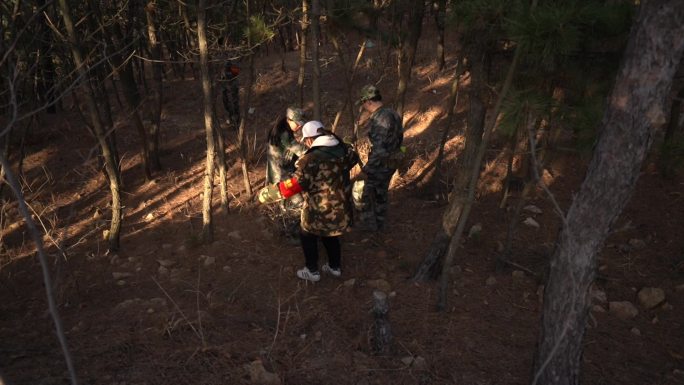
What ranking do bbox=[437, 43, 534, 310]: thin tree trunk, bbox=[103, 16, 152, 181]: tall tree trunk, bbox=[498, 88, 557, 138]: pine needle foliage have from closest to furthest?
1. bbox=[498, 88, 557, 138]: pine needle foliage
2. bbox=[437, 43, 534, 310]: thin tree trunk
3. bbox=[103, 16, 152, 181]: tall tree trunk

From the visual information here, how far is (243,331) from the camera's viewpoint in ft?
12.6

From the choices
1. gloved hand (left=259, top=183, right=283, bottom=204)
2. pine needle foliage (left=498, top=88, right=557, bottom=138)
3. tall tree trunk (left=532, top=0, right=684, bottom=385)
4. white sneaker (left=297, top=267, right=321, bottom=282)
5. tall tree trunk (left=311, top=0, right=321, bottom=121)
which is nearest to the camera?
tall tree trunk (left=532, top=0, right=684, bottom=385)

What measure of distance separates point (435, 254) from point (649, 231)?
343cm

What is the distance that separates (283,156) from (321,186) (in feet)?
4.20

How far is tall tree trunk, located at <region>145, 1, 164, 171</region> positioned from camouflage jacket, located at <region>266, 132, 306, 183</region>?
281 centimetres

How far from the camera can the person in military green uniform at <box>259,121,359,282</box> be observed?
419 cm

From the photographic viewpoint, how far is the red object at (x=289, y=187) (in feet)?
13.8

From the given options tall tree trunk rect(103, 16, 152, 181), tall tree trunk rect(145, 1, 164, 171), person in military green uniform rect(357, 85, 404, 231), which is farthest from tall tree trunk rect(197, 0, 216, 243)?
tall tree trunk rect(103, 16, 152, 181)

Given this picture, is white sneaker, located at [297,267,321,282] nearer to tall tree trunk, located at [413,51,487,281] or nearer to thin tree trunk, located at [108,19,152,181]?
tall tree trunk, located at [413,51,487,281]

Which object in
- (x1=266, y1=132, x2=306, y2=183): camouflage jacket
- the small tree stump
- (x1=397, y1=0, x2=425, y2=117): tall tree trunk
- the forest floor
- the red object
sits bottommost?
the forest floor

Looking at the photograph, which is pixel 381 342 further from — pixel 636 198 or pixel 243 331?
pixel 636 198

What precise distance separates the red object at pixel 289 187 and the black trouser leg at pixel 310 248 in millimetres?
542

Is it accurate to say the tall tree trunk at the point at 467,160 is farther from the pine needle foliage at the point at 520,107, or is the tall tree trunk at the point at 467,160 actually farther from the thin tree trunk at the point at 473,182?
the pine needle foliage at the point at 520,107

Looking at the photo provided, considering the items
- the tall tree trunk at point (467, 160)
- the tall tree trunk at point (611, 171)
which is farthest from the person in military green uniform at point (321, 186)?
the tall tree trunk at point (611, 171)
